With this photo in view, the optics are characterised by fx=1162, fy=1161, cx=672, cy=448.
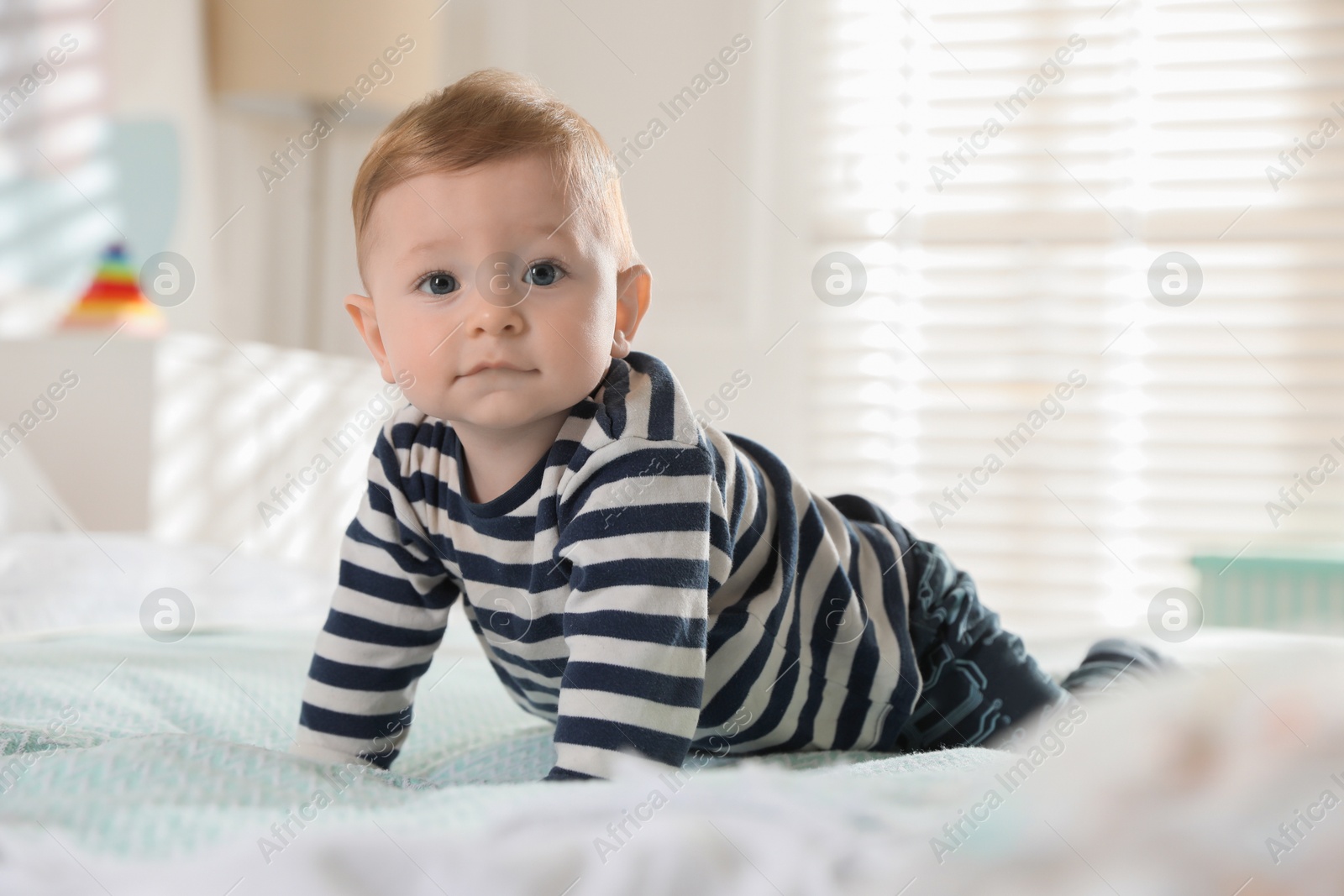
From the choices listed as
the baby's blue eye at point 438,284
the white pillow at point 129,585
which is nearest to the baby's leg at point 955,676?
the baby's blue eye at point 438,284

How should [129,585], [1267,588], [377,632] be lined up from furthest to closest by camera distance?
[1267,588], [129,585], [377,632]

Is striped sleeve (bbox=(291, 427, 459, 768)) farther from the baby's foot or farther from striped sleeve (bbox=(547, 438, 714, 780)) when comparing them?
the baby's foot

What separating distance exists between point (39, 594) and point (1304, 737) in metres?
1.12

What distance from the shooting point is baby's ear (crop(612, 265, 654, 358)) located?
754 mm

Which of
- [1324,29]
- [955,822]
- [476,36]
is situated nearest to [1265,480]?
[1324,29]

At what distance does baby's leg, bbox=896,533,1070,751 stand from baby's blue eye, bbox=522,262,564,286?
355 mm

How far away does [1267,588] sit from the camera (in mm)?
2418

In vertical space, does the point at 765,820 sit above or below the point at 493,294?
below

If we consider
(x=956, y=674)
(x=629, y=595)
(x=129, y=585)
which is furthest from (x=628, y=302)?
(x=129, y=585)

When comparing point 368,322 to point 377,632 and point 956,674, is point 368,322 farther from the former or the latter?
point 956,674

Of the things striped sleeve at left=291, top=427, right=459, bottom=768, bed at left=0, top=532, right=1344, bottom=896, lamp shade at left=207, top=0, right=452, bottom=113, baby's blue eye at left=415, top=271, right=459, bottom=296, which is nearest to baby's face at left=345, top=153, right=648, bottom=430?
baby's blue eye at left=415, top=271, right=459, bottom=296

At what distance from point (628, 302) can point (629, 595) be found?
9.2 inches

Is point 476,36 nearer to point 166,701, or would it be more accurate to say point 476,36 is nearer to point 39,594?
point 39,594

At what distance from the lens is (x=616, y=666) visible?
0.59 m
